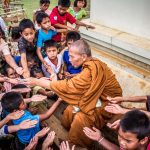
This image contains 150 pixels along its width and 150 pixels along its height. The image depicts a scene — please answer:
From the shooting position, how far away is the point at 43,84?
3.50 meters

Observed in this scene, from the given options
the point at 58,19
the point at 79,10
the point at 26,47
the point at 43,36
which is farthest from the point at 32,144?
the point at 79,10

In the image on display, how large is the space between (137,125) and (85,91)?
981mm

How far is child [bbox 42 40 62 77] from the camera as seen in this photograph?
446 cm

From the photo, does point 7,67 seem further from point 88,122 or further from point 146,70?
point 146,70

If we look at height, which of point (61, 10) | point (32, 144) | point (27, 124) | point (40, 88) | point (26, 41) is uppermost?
point (61, 10)

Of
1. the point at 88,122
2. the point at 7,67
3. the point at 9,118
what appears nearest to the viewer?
the point at 9,118

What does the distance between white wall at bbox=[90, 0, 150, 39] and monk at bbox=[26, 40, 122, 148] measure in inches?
53.7

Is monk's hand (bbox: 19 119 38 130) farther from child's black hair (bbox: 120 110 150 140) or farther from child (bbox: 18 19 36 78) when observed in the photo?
child (bbox: 18 19 36 78)

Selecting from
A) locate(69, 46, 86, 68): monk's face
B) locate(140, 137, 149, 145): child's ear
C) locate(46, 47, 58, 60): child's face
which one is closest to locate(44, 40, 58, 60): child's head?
locate(46, 47, 58, 60): child's face

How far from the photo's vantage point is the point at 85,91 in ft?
10.6

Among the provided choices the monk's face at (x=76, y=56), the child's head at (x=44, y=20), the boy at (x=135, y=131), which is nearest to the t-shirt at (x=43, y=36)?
the child's head at (x=44, y=20)

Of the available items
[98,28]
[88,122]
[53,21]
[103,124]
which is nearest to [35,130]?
[88,122]

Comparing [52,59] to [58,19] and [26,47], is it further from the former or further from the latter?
[58,19]

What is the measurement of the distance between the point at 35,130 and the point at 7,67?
4.71ft
